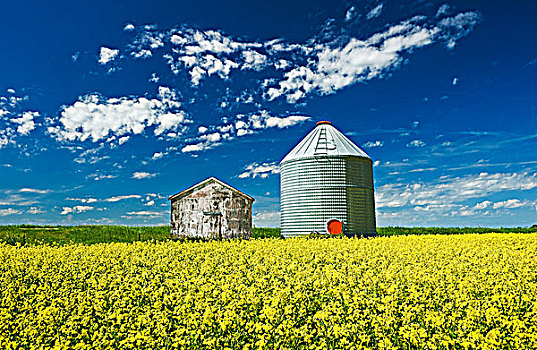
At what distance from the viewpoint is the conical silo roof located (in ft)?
80.7

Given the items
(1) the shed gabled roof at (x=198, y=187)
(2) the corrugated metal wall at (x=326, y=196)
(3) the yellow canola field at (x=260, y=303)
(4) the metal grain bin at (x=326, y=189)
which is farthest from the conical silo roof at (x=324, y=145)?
(3) the yellow canola field at (x=260, y=303)

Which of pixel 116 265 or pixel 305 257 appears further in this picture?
pixel 305 257

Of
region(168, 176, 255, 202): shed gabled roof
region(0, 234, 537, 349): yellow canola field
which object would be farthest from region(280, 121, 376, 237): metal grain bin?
region(0, 234, 537, 349): yellow canola field

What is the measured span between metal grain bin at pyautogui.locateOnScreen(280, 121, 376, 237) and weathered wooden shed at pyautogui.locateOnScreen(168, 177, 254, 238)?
328 cm

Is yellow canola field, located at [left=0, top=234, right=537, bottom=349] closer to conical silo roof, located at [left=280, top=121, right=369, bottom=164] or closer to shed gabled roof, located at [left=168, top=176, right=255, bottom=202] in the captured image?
shed gabled roof, located at [left=168, top=176, right=255, bottom=202]

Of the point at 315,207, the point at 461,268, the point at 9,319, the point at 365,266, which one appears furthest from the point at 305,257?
the point at 315,207

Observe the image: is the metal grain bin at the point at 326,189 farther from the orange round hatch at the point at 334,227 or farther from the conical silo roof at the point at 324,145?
the orange round hatch at the point at 334,227

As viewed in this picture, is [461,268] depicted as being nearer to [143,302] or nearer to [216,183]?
[143,302]

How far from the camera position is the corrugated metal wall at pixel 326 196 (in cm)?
2319

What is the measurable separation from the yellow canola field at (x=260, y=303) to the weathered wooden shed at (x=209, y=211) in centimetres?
830

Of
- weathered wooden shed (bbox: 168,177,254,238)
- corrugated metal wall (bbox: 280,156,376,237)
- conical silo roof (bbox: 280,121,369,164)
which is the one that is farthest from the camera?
conical silo roof (bbox: 280,121,369,164)

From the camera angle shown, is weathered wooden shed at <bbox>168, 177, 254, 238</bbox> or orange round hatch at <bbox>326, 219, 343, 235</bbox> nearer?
weathered wooden shed at <bbox>168, 177, 254, 238</bbox>

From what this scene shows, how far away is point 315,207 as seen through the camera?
76.4 ft

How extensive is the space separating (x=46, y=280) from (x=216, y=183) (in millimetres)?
13354
